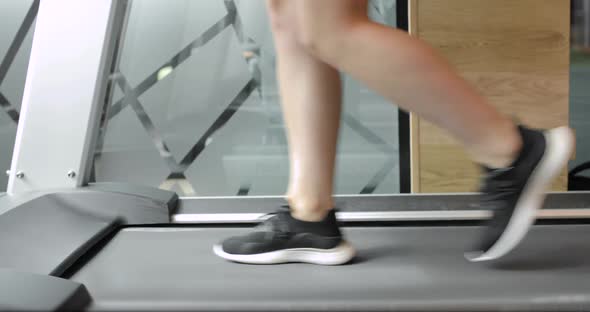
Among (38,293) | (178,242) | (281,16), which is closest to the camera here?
(38,293)

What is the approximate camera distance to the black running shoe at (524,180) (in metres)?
0.88

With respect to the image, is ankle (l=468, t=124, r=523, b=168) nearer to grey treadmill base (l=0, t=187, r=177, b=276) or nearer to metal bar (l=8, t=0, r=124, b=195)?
grey treadmill base (l=0, t=187, r=177, b=276)

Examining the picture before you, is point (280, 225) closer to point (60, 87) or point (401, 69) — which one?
point (401, 69)

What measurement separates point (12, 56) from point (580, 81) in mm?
2017

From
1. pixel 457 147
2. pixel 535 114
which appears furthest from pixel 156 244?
pixel 535 114

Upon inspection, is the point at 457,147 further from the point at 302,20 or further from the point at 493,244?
the point at 302,20

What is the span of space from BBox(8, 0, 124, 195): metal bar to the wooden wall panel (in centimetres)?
97

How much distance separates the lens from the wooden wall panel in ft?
5.68

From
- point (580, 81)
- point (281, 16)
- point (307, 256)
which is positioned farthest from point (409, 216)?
point (580, 81)

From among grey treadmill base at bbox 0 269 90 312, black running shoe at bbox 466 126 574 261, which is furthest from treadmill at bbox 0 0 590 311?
black running shoe at bbox 466 126 574 261

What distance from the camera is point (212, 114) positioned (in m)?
2.06

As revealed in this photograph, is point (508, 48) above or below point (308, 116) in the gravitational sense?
above

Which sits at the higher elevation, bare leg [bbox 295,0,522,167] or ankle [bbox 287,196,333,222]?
bare leg [bbox 295,0,522,167]

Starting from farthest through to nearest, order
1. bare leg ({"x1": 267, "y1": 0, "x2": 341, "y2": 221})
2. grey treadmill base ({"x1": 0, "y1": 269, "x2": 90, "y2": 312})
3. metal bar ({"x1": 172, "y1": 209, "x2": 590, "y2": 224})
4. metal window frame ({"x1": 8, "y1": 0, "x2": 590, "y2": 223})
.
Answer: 1. metal window frame ({"x1": 8, "y1": 0, "x2": 590, "y2": 223})
2. metal bar ({"x1": 172, "y1": 209, "x2": 590, "y2": 224})
3. bare leg ({"x1": 267, "y1": 0, "x2": 341, "y2": 221})
4. grey treadmill base ({"x1": 0, "y1": 269, "x2": 90, "y2": 312})
